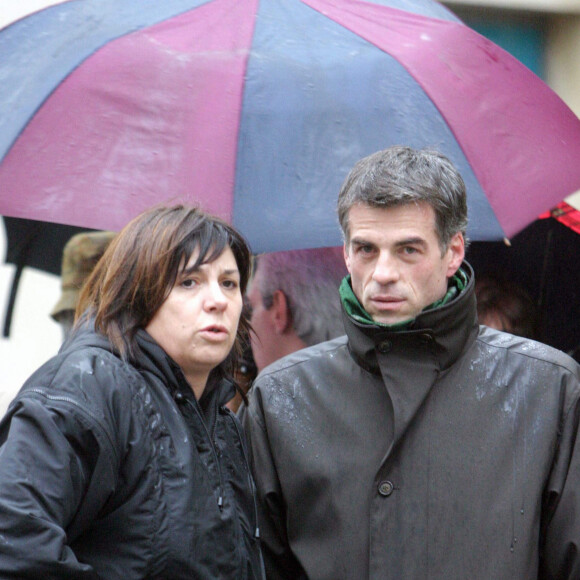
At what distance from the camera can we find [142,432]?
2.25 m

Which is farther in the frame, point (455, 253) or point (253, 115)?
point (253, 115)

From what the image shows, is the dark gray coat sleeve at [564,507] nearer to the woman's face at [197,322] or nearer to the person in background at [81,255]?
the woman's face at [197,322]

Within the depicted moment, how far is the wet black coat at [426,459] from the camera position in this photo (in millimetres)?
2668

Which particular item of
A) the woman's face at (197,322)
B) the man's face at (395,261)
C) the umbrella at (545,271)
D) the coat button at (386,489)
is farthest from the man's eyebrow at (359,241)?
the umbrella at (545,271)

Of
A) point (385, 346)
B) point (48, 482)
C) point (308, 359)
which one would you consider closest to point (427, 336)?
point (385, 346)

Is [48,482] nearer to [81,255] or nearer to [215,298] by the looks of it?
[215,298]

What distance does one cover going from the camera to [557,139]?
11.9 ft

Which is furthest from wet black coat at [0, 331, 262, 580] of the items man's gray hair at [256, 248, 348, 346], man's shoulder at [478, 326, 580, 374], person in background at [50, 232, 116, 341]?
person in background at [50, 232, 116, 341]

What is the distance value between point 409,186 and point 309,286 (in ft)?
3.20

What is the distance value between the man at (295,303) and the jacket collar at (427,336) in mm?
840

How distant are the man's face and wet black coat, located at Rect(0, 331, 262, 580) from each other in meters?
0.64

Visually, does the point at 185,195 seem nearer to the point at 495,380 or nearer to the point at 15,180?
the point at 15,180

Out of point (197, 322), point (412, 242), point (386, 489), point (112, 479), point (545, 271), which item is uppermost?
point (412, 242)

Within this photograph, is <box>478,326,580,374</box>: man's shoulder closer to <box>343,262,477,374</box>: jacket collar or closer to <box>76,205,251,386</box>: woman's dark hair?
<box>343,262,477,374</box>: jacket collar
